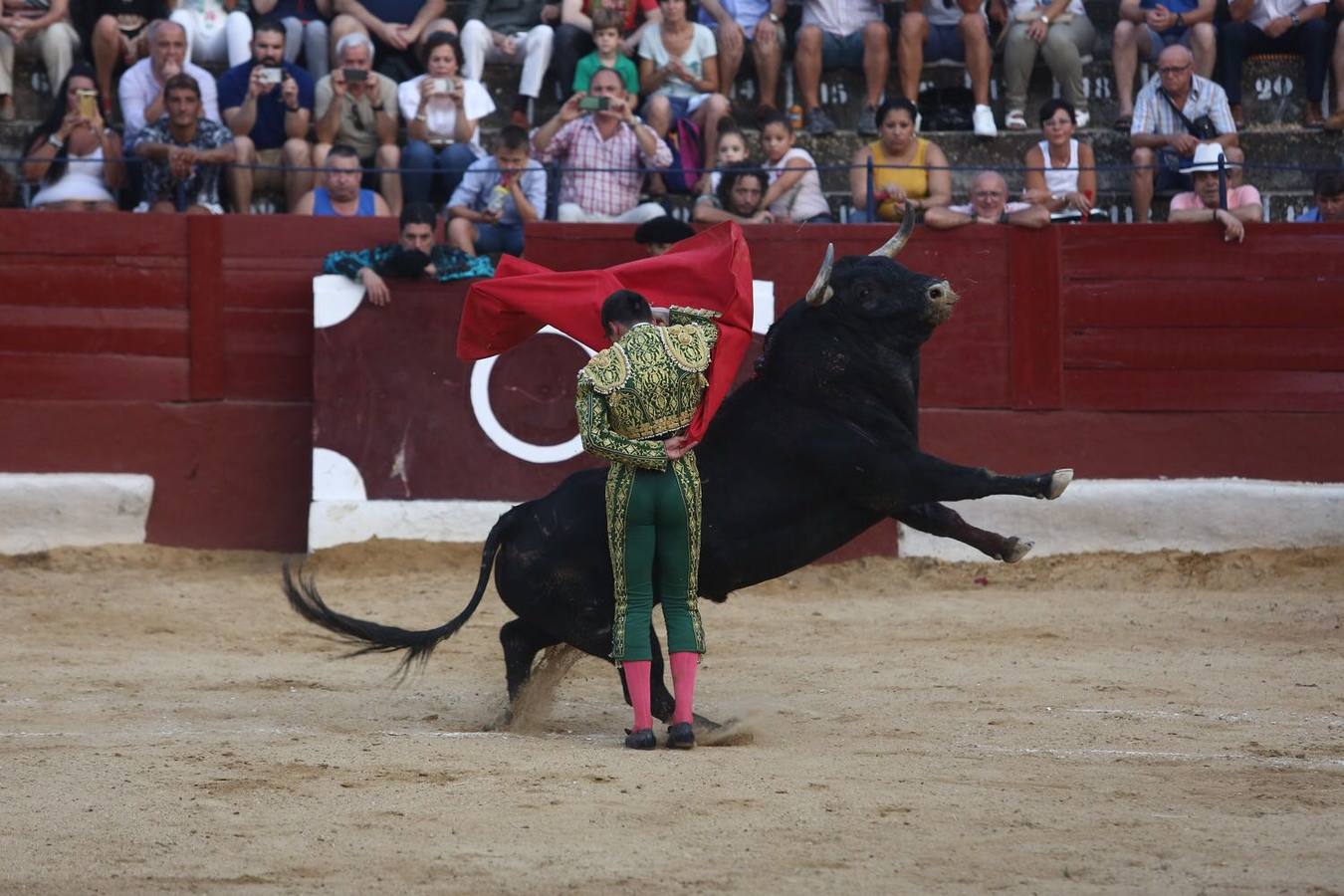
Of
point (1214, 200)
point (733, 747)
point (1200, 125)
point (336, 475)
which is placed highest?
point (1200, 125)

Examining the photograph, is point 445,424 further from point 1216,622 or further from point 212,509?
point 1216,622

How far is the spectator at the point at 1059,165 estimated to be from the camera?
32.0 feet

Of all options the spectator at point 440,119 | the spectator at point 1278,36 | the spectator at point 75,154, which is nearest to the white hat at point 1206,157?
the spectator at point 1278,36

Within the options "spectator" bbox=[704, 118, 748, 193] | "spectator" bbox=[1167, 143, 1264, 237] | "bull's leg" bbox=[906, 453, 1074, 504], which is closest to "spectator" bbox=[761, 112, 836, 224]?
"spectator" bbox=[704, 118, 748, 193]

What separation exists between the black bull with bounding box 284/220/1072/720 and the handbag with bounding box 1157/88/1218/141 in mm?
4671

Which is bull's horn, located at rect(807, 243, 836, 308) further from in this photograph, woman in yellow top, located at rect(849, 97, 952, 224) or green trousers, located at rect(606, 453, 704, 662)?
woman in yellow top, located at rect(849, 97, 952, 224)

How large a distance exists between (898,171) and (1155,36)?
203 cm

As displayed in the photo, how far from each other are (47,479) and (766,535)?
5172 mm

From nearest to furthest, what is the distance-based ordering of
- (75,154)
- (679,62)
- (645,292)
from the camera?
(645,292) → (75,154) → (679,62)

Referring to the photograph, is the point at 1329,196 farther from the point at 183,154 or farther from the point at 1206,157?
the point at 183,154

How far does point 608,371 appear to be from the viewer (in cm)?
548

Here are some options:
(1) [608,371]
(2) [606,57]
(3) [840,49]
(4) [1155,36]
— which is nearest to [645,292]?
(1) [608,371]

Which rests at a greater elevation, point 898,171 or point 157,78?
point 157,78

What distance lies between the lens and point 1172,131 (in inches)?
401
